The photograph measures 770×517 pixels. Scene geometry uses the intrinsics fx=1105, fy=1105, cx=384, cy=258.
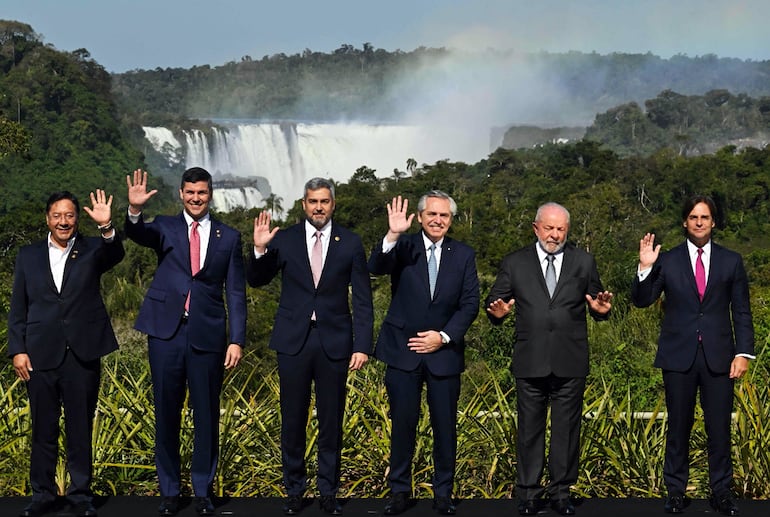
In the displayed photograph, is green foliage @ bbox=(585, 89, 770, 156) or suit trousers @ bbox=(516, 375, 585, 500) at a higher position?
green foliage @ bbox=(585, 89, 770, 156)

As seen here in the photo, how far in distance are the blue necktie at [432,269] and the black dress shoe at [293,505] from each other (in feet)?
3.62

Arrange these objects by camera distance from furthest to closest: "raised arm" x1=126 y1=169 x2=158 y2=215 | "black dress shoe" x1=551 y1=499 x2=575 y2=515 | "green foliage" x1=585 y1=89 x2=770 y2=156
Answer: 1. "green foliage" x1=585 y1=89 x2=770 y2=156
2. "black dress shoe" x1=551 y1=499 x2=575 y2=515
3. "raised arm" x1=126 y1=169 x2=158 y2=215

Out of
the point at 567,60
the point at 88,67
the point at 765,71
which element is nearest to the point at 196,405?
the point at 88,67

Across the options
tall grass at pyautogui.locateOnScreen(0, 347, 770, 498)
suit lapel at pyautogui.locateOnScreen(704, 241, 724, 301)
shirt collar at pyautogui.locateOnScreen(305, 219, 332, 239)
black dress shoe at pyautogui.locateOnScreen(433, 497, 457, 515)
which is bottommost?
black dress shoe at pyautogui.locateOnScreen(433, 497, 457, 515)

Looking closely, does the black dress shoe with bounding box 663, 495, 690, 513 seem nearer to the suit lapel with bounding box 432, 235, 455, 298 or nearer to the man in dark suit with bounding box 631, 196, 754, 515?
the man in dark suit with bounding box 631, 196, 754, 515

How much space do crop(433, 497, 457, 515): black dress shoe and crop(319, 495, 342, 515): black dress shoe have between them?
44cm

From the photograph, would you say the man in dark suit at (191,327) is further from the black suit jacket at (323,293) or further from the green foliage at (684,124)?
the green foliage at (684,124)

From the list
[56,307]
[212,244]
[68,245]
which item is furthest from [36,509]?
[212,244]

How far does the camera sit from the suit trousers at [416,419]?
5.03 metres

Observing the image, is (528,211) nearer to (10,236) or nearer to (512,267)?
(10,236)

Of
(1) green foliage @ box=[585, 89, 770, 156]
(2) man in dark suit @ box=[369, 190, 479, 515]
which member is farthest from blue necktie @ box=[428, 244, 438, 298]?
(1) green foliage @ box=[585, 89, 770, 156]

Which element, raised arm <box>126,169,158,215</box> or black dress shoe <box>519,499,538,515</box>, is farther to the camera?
black dress shoe <box>519,499,538,515</box>

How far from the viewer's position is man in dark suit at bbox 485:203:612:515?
16.4ft

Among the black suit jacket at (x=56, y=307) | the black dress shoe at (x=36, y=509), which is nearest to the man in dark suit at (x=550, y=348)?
the black suit jacket at (x=56, y=307)
